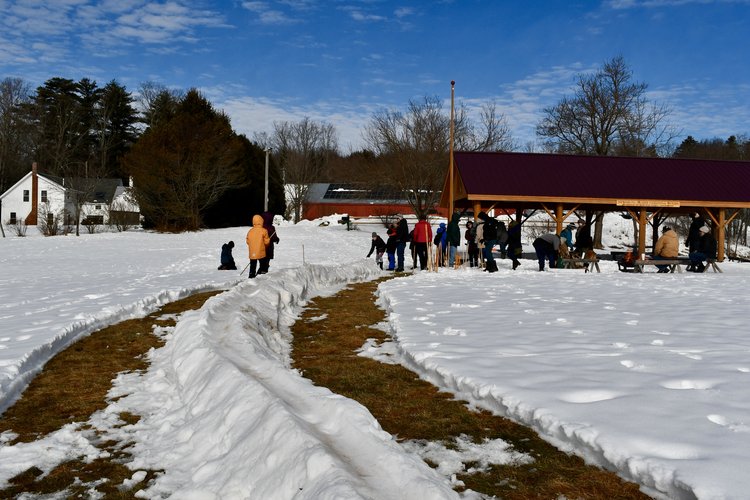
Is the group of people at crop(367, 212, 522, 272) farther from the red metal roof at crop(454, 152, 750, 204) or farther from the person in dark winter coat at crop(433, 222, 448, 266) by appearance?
the red metal roof at crop(454, 152, 750, 204)

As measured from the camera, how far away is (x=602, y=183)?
2425 centimetres

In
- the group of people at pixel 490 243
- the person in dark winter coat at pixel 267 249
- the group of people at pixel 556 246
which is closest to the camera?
the person in dark winter coat at pixel 267 249

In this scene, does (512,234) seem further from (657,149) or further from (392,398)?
(657,149)

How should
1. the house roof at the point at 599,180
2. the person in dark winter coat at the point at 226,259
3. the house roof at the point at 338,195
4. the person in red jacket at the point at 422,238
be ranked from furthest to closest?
the house roof at the point at 338,195 < the house roof at the point at 599,180 < the person in red jacket at the point at 422,238 < the person in dark winter coat at the point at 226,259

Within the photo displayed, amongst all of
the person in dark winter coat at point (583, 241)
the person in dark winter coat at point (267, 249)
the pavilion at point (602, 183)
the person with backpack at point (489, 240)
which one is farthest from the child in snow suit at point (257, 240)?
the person in dark winter coat at point (583, 241)

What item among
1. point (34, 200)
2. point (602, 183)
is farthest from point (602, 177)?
point (34, 200)

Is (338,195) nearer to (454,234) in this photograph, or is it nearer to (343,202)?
(343,202)

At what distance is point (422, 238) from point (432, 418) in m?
13.9

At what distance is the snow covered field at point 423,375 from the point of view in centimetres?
312

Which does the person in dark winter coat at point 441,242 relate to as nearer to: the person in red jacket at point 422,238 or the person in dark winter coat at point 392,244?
the person in red jacket at point 422,238

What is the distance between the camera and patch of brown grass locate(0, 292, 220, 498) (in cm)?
340

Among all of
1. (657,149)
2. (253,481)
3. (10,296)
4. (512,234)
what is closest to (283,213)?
(657,149)

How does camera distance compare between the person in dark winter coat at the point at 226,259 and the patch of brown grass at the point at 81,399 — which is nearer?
the patch of brown grass at the point at 81,399

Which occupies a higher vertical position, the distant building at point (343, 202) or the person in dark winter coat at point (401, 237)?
the distant building at point (343, 202)
